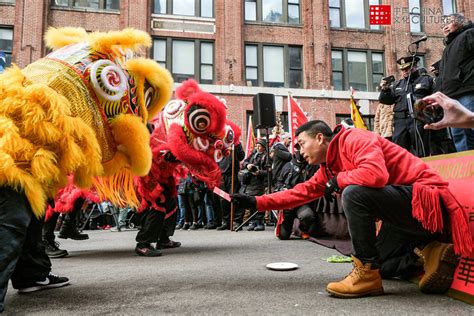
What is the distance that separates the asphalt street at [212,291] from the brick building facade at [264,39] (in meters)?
12.9

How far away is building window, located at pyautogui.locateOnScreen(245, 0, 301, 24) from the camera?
17578 millimetres

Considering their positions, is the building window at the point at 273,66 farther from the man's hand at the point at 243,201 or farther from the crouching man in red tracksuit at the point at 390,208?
the crouching man in red tracksuit at the point at 390,208

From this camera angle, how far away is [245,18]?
57.3ft

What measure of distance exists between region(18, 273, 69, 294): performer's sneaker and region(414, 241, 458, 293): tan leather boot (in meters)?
2.42

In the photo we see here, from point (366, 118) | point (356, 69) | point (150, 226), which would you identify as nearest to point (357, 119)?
point (150, 226)

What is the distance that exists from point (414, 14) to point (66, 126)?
19.5m

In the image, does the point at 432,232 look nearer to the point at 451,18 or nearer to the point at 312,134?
the point at 312,134

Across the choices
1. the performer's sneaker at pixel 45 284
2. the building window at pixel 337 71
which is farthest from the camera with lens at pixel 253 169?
the building window at pixel 337 71

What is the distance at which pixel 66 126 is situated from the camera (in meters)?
2.25

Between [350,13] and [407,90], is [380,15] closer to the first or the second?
[350,13]

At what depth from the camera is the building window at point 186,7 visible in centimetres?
1691

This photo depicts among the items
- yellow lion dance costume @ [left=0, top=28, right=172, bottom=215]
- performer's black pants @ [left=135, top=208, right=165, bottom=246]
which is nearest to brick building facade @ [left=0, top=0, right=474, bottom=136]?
performer's black pants @ [left=135, top=208, right=165, bottom=246]

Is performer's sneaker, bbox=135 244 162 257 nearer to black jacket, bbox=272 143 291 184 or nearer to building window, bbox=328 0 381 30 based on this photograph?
black jacket, bbox=272 143 291 184

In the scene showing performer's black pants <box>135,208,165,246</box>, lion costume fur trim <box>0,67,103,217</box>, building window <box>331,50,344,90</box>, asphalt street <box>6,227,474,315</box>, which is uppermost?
building window <box>331,50,344,90</box>
